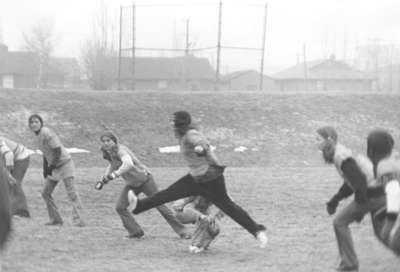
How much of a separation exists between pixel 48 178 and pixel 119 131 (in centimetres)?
1242

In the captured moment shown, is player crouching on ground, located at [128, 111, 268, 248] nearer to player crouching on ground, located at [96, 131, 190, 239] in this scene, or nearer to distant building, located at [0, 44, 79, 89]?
player crouching on ground, located at [96, 131, 190, 239]

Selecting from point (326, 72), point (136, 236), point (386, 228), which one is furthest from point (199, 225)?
point (326, 72)

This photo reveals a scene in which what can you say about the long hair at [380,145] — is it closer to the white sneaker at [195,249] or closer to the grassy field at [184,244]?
the grassy field at [184,244]

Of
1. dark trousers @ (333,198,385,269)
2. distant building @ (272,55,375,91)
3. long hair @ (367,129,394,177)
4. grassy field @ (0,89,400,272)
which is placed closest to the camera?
long hair @ (367,129,394,177)

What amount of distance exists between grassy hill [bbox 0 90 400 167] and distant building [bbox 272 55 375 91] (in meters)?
26.2

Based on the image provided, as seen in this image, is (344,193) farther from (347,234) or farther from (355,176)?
(355,176)

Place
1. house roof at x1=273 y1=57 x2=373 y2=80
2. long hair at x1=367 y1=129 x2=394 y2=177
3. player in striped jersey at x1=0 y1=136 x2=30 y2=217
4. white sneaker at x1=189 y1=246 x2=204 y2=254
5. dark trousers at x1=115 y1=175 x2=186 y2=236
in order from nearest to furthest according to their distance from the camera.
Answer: long hair at x1=367 y1=129 x2=394 y2=177, white sneaker at x1=189 y1=246 x2=204 y2=254, player in striped jersey at x1=0 y1=136 x2=30 y2=217, dark trousers at x1=115 y1=175 x2=186 y2=236, house roof at x1=273 y1=57 x2=373 y2=80

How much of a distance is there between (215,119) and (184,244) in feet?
51.6

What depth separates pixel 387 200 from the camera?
6.55m

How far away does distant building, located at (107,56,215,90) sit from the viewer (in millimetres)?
32312

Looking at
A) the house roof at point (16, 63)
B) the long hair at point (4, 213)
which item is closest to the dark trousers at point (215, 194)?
the long hair at point (4, 213)

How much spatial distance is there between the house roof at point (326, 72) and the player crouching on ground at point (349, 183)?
173ft

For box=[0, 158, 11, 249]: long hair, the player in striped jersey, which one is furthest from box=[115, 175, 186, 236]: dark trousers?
box=[0, 158, 11, 249]: long hair

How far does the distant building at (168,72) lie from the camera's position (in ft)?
106
